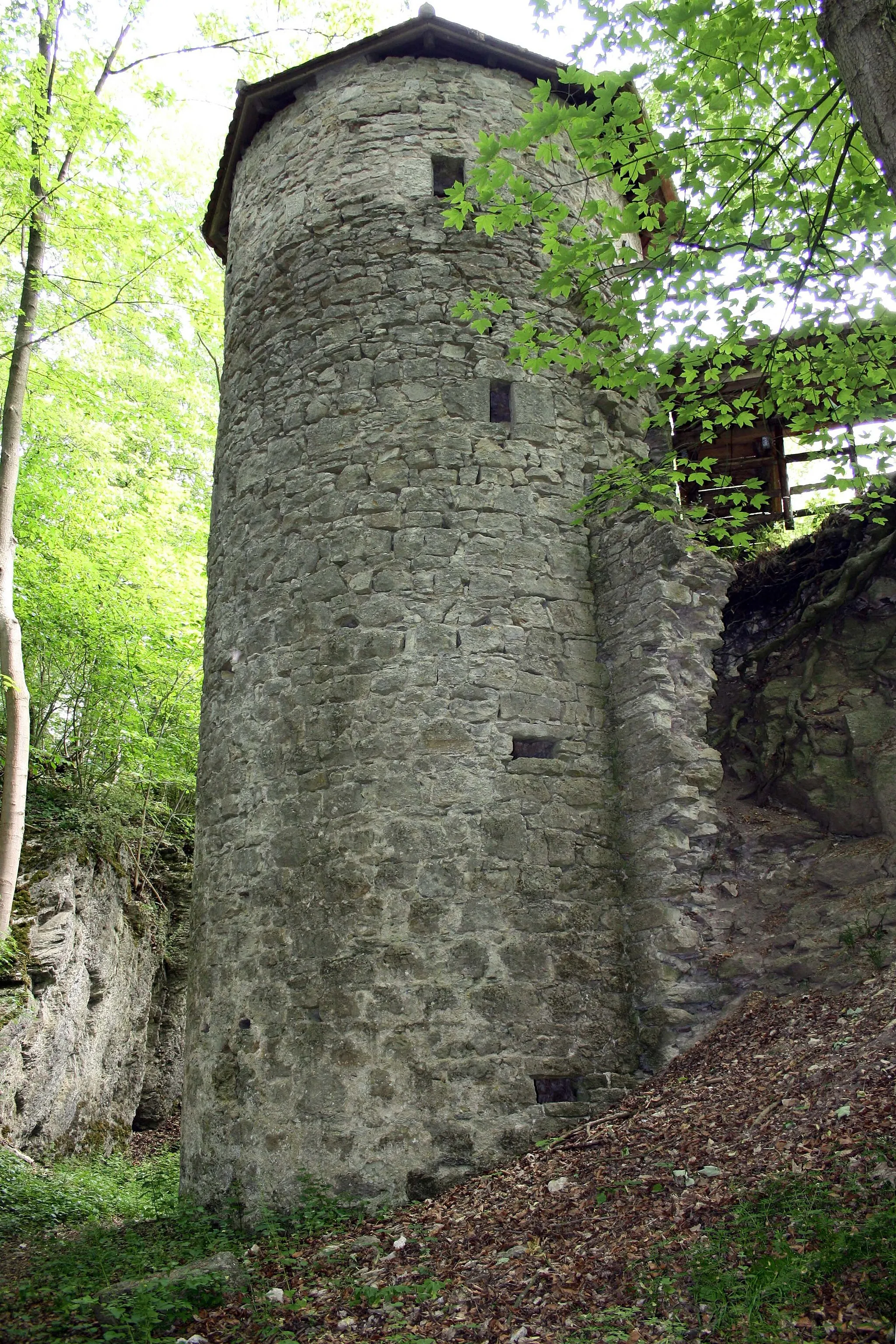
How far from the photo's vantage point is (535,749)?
6402 millimetres

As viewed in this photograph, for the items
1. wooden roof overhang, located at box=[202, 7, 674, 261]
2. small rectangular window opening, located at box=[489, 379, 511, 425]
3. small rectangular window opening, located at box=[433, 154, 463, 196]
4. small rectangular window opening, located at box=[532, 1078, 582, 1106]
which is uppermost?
wooden roof overhang, located at box=[202, 7, 674, 261]

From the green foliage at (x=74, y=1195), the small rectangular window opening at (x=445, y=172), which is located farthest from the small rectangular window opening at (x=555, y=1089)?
the small rectangular window opening at (x=445, y=172)

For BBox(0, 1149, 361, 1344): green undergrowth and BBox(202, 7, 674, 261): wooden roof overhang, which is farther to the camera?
BBox(202, 7, 674, 261): wooden roof overhang

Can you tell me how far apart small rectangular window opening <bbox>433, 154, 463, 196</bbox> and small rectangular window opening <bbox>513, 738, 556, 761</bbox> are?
4521mm

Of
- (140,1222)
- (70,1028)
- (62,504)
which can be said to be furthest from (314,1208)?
(62,504)

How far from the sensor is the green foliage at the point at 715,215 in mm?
5207

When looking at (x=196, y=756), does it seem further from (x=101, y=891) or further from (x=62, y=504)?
(x=62, y=504)

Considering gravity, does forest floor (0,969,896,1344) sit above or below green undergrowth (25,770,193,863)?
below

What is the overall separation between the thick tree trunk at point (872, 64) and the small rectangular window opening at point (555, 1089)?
4.92m

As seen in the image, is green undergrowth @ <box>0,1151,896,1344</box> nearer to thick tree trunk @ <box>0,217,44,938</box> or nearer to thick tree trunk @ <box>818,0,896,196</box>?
thick tree trunk @ <box>0,217,44,938</box>

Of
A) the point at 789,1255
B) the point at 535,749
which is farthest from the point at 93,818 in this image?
the point at 789,1255

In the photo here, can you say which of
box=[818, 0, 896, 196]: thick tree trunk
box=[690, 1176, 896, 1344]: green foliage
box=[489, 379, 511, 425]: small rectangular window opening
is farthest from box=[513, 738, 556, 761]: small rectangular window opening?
box=[818, 0, 896, 196]: thick tree trunk

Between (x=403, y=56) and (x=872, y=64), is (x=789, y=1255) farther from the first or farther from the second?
(x=403, y=56)

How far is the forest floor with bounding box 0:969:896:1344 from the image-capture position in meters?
3.24
